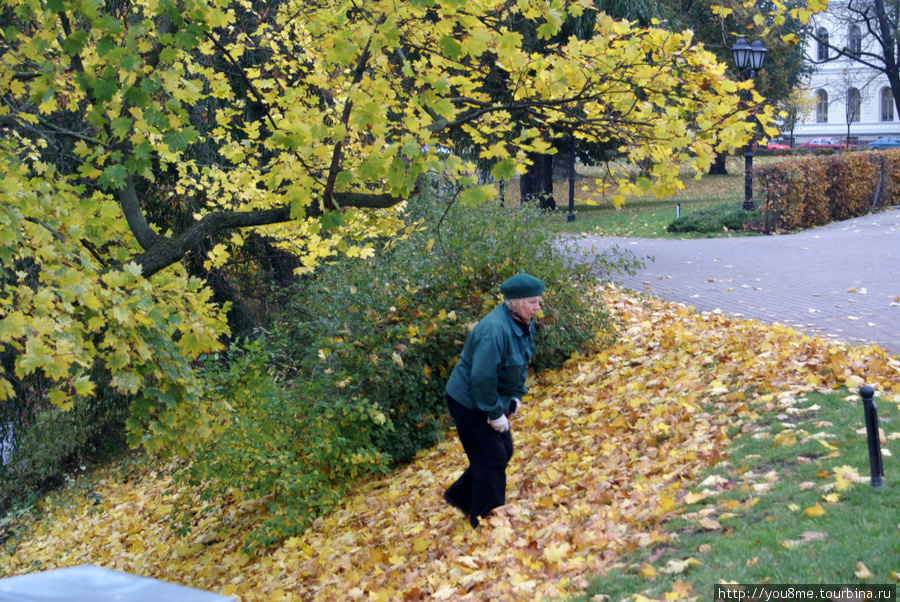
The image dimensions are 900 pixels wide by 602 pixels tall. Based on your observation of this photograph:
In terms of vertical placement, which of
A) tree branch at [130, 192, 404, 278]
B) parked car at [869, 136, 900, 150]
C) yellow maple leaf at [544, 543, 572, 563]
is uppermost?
parked car at [869, 136, 900, 150]

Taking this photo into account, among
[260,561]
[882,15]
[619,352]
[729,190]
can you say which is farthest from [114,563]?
[882,15]

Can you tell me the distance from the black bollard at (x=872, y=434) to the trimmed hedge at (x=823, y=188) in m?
15.6

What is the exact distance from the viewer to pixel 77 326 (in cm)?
464

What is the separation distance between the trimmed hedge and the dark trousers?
15377 mm

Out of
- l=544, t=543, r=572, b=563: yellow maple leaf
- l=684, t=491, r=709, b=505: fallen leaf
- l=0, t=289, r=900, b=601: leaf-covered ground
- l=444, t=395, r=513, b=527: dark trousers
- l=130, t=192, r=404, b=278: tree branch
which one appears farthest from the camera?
l=130, t=192, r=404, b=278: tree branch

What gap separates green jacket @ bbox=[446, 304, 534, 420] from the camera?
16.5ft

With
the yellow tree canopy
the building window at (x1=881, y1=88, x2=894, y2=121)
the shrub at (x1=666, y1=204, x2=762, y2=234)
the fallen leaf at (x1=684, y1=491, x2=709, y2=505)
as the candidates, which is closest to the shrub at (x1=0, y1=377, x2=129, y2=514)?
the yellow tree canopy

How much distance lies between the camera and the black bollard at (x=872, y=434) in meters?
4.22

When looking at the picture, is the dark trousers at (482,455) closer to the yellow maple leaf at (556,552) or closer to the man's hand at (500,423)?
the man's hand at (500,423)

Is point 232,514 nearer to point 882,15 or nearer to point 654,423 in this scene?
point 654,423

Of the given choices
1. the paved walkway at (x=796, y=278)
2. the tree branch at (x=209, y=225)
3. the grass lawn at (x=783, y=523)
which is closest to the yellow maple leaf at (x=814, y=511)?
the grass lawn at (x=783, y=523)

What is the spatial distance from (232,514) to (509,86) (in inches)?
208

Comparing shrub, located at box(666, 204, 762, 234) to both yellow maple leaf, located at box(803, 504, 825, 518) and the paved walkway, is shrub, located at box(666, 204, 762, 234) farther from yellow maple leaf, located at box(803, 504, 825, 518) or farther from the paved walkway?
yellow maple leaf, located at box(803, 504, 825, 518)

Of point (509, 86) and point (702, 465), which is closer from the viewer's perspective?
point (702, 465)
